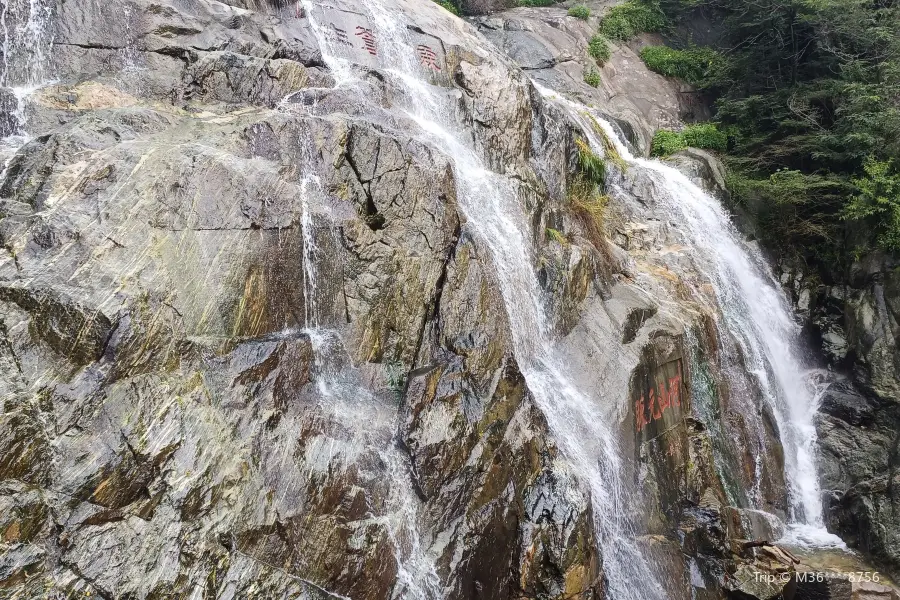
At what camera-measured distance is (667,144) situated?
20812 millimetres

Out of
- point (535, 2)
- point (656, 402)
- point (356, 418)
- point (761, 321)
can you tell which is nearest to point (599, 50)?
point (535, 2)

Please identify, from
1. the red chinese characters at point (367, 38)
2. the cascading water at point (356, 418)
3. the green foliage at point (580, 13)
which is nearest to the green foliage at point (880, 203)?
the red chinese characters at point (367, 38)

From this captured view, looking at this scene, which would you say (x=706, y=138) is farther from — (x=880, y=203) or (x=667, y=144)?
(x=880, y=203)

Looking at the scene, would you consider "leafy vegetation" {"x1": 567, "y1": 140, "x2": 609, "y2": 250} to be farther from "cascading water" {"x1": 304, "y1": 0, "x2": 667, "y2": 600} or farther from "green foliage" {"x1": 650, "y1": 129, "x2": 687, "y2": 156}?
"green foliage" {"x1": 650, "y1": 129, "x2": 687, "y2": 156}

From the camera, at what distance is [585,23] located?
1043 inches

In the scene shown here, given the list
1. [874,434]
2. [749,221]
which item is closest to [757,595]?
[874,434]

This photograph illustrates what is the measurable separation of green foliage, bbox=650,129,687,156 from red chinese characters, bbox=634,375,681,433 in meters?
11.7

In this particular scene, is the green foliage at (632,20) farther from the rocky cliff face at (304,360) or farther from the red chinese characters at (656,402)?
the red chinese characters at (656,402)

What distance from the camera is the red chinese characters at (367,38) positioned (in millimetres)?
14680

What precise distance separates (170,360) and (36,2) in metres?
8.33

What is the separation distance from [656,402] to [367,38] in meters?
11.4

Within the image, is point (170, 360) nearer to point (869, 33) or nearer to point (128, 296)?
point (128, 296)

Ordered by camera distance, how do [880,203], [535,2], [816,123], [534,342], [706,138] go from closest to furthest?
[534,342] < [880,203] < [816,123] < [706,138] < [535,2]

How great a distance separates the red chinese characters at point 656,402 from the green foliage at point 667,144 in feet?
38.5
